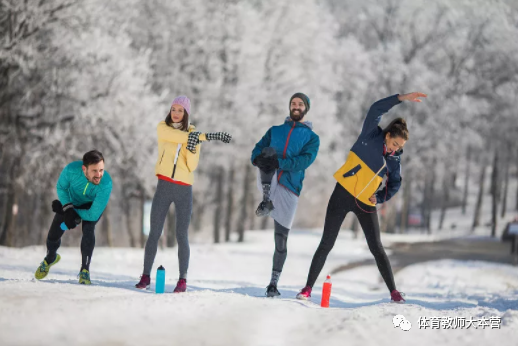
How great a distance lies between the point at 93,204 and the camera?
22.3 feet

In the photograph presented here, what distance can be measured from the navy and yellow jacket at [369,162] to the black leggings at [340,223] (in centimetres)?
10

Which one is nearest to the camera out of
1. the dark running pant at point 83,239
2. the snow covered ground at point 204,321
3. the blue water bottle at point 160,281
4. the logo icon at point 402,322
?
the snow covered ground at point 204,321

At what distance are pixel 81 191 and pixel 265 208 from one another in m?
2.09

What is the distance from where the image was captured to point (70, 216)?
22.1ft

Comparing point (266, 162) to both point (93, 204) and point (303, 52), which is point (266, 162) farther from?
point (303, 52)

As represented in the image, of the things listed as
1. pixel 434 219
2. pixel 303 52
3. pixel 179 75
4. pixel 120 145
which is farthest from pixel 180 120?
pixel 434 219

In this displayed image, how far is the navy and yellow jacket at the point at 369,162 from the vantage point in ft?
22.2

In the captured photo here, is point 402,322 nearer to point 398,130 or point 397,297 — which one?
point 397,297

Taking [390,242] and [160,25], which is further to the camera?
[390,242]

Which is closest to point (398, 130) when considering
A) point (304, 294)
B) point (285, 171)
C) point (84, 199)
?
point (285, 171)

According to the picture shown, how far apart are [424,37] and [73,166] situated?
101ft

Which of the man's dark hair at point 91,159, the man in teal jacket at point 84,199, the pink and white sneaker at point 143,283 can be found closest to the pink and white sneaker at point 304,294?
the pink and white sneaker at point 143,283

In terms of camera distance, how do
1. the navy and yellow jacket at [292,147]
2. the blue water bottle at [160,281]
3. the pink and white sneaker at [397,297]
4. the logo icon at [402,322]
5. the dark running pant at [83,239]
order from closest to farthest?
1. the logo icon at [402,322]
2. the blue water bottle at [160,281]
3. the pink and white sneaker at [397,297]
4. the dark running pant at [83,239]
5. the navy and yellow jacket at [292,147]

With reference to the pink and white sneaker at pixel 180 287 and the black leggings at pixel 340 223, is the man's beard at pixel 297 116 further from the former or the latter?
the pink and white sneaker at pixel 180 287
